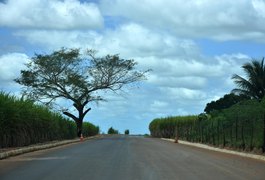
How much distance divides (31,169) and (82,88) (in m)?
47.7

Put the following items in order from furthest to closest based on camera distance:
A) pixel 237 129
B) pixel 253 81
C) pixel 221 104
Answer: pixel 221 104 → pixel 253 81 → pixel 237 129

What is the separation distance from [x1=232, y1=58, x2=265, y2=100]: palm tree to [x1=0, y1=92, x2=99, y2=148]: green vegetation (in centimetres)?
1708

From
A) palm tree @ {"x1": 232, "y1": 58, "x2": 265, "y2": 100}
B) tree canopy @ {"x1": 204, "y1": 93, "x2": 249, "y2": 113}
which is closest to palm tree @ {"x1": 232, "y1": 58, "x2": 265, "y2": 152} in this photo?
palm tree @ {"x1": 232, "y1": 58, "x2": 265, "y2": 100}

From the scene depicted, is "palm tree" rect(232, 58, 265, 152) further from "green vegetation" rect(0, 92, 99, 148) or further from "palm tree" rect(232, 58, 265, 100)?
"green vegetation" rect(0, 92, 99, 148)

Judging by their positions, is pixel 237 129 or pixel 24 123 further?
pixel 24 123

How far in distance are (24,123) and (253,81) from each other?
24035mm

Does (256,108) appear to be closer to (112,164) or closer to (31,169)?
(112,164)

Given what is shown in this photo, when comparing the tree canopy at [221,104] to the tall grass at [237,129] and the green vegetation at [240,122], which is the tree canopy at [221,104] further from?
the tall grass at [237,129]

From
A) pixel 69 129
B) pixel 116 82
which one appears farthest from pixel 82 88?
pixel 69 129

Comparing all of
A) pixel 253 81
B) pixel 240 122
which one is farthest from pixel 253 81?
pixel 240 122

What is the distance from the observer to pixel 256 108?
102ft

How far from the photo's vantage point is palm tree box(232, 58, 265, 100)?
48.9 metres

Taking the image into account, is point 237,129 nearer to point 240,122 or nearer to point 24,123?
point 240,122

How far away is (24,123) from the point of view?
107ft
